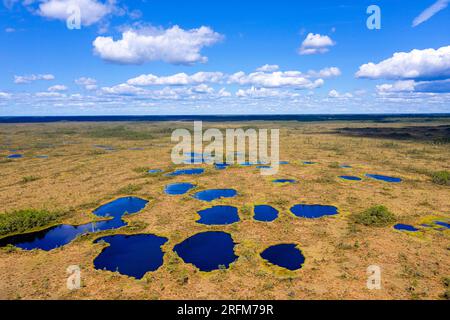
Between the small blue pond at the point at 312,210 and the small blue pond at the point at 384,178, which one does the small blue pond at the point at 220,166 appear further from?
the small blue pond at the point at 384,178

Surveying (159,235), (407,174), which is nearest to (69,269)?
(159,235)

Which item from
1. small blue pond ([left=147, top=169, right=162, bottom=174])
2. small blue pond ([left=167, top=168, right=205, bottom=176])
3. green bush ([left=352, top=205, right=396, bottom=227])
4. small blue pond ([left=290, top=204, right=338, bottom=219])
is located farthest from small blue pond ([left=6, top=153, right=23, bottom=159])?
green bush ([left=352, top=205, right=396, bottom=227])

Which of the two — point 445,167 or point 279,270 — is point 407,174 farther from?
point 279,270

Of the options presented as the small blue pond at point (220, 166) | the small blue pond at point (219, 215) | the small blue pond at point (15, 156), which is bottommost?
the small blue pond at point (219, 215)

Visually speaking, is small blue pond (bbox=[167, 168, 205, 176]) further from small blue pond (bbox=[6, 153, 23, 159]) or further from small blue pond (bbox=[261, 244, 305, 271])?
small blue pond (bbox=[6, 153, 23, 159])

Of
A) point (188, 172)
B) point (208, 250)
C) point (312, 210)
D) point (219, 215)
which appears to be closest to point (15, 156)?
point (188, 172)

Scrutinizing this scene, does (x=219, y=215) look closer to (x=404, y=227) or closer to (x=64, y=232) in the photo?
(x=64, y=232)

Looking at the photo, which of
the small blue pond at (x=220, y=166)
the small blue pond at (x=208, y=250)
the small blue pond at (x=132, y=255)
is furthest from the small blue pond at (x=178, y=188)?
the small blue pond at (x=208, y=250)
